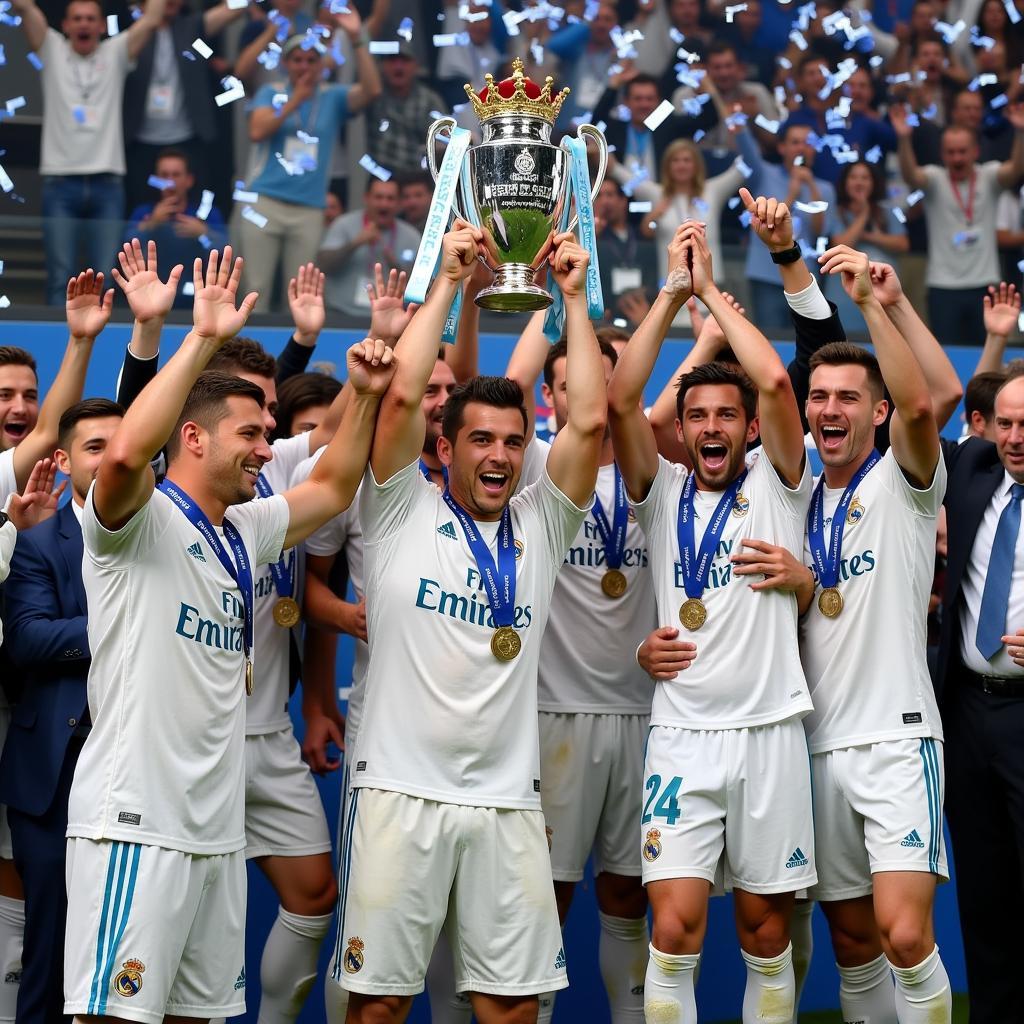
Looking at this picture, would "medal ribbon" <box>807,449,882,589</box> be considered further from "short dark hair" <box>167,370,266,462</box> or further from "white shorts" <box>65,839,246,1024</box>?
"white shorts" <box>65,839,246,1024</box>

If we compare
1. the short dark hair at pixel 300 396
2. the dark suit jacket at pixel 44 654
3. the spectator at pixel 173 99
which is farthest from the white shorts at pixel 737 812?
the spectator at pixel 173 99

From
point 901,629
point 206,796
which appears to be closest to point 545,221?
point 901,629

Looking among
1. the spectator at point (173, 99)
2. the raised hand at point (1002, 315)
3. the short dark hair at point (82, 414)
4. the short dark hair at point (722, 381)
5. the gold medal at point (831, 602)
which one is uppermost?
the spectator at point (173, 99)

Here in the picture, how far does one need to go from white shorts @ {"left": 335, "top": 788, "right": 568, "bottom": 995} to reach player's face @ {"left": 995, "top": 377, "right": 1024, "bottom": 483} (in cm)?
201

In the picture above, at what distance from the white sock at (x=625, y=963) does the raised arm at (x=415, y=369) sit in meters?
1.83

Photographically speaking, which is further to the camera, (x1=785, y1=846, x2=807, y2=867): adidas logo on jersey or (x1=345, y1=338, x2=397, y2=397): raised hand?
(x1=785, y1=846, x2=807, y2=867): adidas logo on jersey

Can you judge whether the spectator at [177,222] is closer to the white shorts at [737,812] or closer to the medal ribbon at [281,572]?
the medal ribbon at [281,572]

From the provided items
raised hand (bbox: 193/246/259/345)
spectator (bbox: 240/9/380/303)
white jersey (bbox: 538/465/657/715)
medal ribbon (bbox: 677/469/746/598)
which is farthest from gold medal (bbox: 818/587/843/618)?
spectator (bbox: 240/9/380/303)

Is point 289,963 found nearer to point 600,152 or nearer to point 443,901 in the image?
point 443,901

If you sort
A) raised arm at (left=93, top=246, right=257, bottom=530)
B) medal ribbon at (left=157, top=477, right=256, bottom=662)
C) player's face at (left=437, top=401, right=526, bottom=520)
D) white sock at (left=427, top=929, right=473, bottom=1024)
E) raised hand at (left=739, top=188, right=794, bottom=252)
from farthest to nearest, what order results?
white sock at (left=427, top=929, right=473, bottom=1024) → raised hand at (left=739, top=188, right=794, bottom=252) → player's face at (left=437, top=401, right=526, bottom=520) → medal ribbon at (left=157, top=477, right=256, bottom=662) → raised arm at (left=93, top=246, right=257, bottom=530)

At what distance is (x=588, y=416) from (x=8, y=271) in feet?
9.73

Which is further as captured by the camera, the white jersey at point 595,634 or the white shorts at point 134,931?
the white jersey at point 595,634

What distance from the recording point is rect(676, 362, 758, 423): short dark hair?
4512 mm

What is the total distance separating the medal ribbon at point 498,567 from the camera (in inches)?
164
